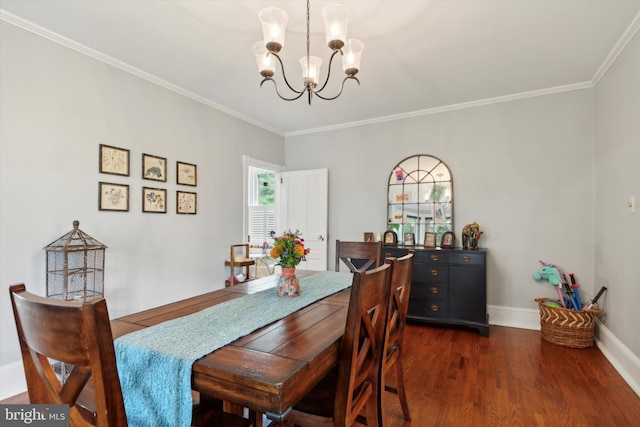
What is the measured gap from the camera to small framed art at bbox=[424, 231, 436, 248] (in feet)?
13.1

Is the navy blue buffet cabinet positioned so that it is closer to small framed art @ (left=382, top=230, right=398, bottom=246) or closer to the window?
small framed art @ (left=382, top=230, right=398, bottom=246)

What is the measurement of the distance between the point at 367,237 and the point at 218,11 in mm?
3083

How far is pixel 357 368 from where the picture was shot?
131 cm

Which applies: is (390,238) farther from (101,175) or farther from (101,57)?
(101,57)

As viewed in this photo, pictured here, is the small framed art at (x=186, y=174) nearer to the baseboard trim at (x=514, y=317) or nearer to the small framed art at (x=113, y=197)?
the small framed art at (x=113, y=197)

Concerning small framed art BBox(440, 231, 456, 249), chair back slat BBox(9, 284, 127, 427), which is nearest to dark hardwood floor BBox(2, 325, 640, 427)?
small framed art BBox(440, 231, 456, 249)

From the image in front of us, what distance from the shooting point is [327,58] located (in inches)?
114

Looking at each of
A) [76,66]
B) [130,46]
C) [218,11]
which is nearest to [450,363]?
[218,11]

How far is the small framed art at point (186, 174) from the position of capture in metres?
3.50

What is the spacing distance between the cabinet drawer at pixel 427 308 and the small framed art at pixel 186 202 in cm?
273

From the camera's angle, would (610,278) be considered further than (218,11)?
Yes

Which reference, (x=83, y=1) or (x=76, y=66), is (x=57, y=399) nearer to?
(x=83, y=1)

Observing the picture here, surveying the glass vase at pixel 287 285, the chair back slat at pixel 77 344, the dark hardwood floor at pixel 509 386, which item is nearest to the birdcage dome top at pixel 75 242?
the glass vase at pixel 287 285

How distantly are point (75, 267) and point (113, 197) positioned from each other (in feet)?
2.19
